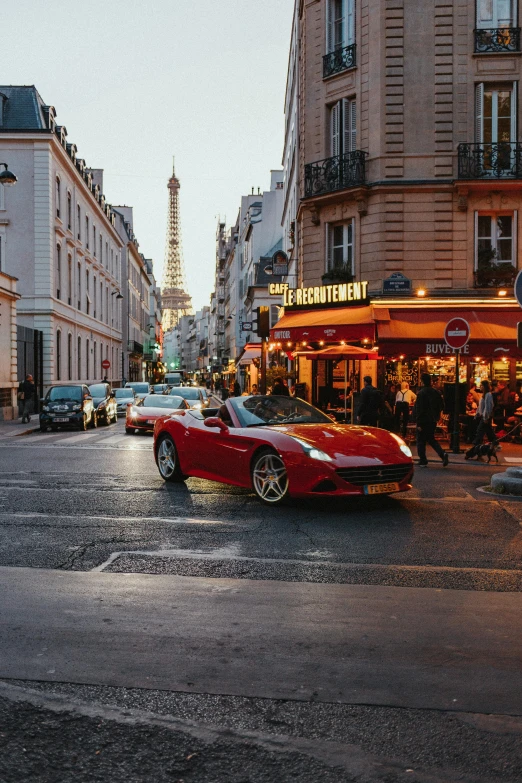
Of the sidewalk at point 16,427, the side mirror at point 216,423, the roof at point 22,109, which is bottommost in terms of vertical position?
the sidewalk at point 16,427

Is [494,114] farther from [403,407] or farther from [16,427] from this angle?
[16,427]

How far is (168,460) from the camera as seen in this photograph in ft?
39.7

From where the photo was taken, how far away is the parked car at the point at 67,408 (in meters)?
26.9

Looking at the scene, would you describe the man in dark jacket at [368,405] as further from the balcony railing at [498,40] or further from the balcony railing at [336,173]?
the balcony railing at [498,40]

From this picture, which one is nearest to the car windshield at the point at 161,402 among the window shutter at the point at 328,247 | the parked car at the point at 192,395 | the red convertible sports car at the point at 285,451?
the parked car at the point at 192,395

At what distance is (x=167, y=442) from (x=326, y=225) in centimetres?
1508

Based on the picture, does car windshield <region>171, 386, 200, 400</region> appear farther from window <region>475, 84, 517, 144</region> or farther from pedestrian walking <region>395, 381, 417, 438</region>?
window <region>475, 84, 517, 144</region>

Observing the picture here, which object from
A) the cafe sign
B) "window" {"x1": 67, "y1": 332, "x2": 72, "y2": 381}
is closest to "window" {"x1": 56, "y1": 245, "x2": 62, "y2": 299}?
"window" {"x1": 67, "y1": 332, "x2": 72, "y2": 381}

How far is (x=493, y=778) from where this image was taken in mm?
3078

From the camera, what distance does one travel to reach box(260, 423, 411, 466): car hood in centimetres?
923

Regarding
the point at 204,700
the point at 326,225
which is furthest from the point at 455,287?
the point at 204,700

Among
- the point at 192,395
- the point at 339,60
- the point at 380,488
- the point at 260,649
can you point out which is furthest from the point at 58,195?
the point at 260,649

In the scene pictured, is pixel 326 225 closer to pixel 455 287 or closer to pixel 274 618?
pixel 455 287

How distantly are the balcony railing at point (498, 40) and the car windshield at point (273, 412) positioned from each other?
16277 millimetres
